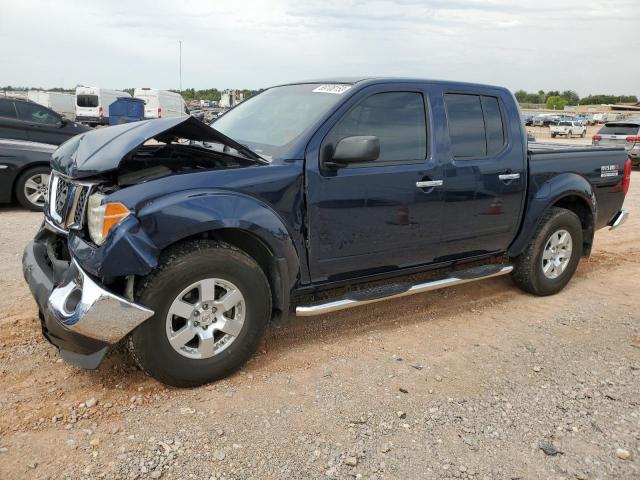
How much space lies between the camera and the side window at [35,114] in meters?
11.3

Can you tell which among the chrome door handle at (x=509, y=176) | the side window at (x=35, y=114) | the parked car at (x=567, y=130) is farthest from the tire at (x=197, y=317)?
the parked car at (x=567, y=130)

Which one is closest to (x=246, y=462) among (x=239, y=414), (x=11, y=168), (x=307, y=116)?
(x=239, y=414)

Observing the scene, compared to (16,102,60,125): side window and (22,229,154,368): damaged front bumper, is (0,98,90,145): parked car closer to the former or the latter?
(16,102,60,125): side window

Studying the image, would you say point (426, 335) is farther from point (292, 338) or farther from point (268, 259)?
point (268, 259)

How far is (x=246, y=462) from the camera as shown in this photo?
262 centimetres

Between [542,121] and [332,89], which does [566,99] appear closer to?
[542,121]

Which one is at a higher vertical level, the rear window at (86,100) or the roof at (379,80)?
the roof at (379,80)

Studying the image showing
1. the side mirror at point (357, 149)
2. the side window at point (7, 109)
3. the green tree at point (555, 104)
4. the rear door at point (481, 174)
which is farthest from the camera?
the green tree at point (555, 104)

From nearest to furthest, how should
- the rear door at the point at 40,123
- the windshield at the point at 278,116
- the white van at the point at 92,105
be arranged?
the windshield at the point at 278,116, the rear door at the point at 40,123, the white van at the point at 92,105

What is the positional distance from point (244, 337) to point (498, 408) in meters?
1.52

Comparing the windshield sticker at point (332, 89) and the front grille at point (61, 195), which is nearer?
the front grille at point (61, 195)

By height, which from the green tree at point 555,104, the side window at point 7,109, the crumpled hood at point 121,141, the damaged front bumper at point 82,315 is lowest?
the damaged front bumper at point 82,315

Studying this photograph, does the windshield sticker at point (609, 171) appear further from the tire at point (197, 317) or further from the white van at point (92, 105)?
the white van at point (92, 105)

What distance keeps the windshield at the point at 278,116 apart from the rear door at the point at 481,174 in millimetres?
1009
